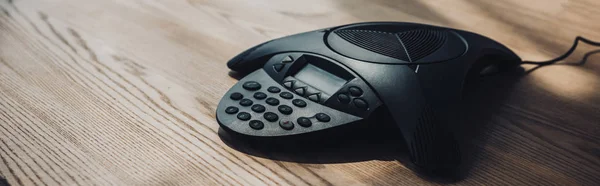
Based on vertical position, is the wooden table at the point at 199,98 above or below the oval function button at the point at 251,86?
below

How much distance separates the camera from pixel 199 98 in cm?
55

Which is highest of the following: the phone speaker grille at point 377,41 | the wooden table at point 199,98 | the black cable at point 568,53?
the phone speaker grille at point 377,41

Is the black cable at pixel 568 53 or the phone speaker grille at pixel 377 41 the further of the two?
the black cable at pixel 568 53

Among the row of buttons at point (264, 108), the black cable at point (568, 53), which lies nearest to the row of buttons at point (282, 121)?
the row of buttons at point (264, 108)

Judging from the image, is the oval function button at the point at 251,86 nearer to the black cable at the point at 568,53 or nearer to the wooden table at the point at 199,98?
the wooden table at the point at 199,98

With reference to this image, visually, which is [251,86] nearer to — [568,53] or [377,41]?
[377,41]

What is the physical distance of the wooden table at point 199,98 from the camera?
0.44 meters

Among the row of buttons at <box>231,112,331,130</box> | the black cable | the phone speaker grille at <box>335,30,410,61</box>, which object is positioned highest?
the phone speaker grille at <box>335,30,410,61</box>

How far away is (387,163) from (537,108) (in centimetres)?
20

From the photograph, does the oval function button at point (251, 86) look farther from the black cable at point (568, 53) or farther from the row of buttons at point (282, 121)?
the black cable at point (568, 53)

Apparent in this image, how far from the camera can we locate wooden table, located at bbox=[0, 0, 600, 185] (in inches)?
17.3

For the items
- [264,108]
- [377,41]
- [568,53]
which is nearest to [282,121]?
[264,108]

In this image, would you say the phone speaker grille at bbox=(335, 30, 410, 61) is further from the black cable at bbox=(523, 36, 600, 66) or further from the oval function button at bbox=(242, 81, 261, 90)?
the black cable at bbox=(523, 36, 600, 66)

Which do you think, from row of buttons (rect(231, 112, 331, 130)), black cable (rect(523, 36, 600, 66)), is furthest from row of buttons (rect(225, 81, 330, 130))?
black cable (rect(523, 36, 600, 66))
